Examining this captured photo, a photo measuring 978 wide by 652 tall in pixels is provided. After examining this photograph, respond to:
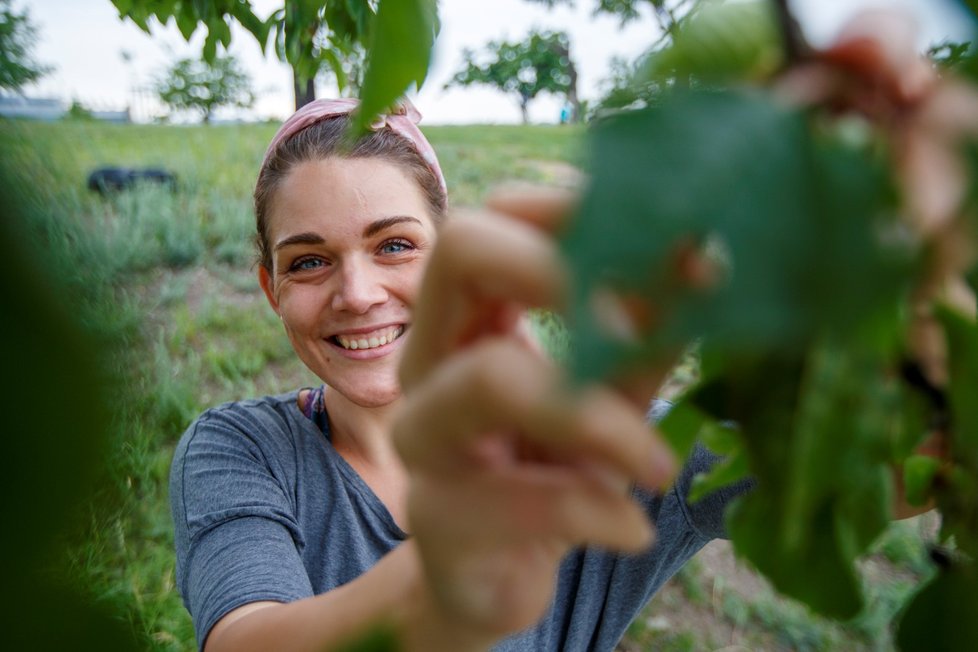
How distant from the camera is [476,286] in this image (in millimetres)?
277

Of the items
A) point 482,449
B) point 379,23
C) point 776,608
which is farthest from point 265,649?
point 776,608

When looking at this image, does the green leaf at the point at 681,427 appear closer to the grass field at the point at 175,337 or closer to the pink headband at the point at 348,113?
the grass field at the point at 175,337

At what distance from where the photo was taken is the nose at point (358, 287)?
97 cm

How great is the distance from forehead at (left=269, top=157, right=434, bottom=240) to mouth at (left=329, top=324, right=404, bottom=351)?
157mm

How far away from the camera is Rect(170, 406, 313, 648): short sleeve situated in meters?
0.70

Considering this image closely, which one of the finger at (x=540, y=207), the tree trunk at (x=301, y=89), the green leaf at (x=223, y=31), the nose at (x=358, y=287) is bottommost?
the nose at (x=358, y=287)

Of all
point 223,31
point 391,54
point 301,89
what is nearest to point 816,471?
point 391,54

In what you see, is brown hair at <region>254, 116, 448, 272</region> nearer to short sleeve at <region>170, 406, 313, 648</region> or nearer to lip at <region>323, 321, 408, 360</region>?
lip at <region>323, 321, 408, 360</region>

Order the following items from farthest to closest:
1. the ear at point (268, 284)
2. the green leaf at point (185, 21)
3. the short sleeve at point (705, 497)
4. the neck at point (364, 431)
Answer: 1. the ear at point (268, 284)
2. the neck at point (364, 431)
3. the green leaf at point (185, 21)
4. the short sleeve at point (705, 497)

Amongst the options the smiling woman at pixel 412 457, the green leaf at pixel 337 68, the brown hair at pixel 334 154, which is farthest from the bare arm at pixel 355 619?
the green leaf at pixel 337 68

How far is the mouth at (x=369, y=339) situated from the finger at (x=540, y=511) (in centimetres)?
75

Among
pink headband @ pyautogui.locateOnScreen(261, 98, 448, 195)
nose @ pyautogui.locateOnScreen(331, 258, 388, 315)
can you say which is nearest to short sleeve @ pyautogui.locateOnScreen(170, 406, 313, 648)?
nose @ pyautogui.locateOnScreen(331, 258, 388, 315)

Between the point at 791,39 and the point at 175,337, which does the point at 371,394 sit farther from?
the point at 175,337

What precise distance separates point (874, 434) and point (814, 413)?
40mm
